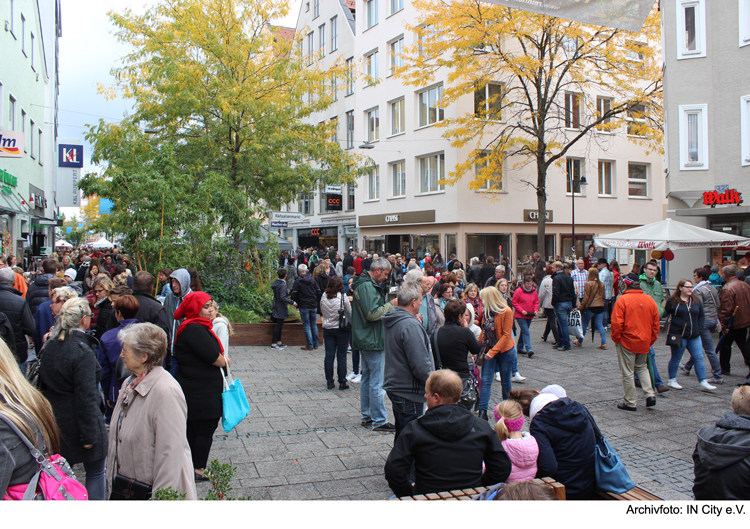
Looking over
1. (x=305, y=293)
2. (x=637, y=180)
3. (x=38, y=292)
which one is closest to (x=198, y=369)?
(x=38, y=292)

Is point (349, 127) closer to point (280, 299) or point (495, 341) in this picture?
point (280, 299)

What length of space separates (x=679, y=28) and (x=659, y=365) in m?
12.6

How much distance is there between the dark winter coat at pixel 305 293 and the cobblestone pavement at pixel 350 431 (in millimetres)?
1526

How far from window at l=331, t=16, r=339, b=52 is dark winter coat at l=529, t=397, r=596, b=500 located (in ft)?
127

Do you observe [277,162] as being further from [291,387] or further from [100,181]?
[291,387]

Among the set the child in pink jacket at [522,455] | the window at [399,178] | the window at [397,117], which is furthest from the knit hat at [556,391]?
the window at [397,117]

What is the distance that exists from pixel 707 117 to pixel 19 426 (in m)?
19.6

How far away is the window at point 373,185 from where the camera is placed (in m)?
34.0

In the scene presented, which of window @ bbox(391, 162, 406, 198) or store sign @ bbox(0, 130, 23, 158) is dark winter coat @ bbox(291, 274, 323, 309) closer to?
store sign @ bbox(0, 130, 23, 158)

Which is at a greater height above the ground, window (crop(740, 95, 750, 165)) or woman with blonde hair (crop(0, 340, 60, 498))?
window (crop(740, 95, 750, 165))

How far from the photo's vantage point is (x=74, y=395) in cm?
380

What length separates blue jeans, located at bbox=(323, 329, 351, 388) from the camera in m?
8.54

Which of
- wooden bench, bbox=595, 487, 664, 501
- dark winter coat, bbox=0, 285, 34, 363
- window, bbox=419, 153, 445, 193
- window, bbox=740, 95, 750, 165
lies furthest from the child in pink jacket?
window, bbox=419, 153, 445, 193

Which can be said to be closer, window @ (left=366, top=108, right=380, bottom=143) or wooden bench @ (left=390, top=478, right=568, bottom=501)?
wooden bench @ (left=390, top=478, right=568, bottom=501)
